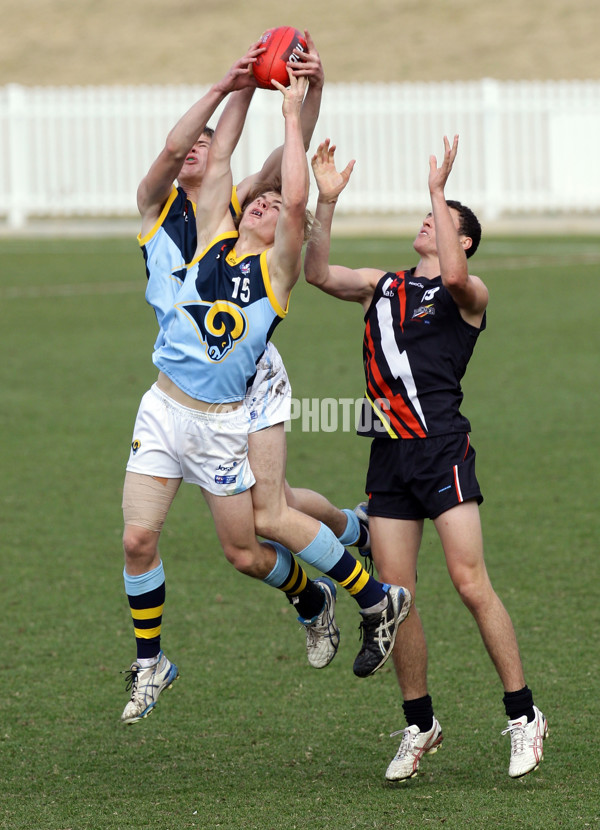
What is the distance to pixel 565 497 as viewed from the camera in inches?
362

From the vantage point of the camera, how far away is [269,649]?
678 centimetres

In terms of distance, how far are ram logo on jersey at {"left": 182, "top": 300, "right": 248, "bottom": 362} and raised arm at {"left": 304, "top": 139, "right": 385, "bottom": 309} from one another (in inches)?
16.3

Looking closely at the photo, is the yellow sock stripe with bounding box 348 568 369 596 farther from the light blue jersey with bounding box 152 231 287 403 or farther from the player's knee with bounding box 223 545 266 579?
A: the light blue jersey with bounding box 152 231 287 403

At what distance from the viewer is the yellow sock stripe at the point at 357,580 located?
545 centimetres

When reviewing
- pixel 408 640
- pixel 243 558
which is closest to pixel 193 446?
pixel 243 558

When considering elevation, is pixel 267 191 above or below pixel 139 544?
above

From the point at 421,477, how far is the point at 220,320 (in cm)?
104

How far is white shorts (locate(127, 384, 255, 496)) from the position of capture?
5352 millimetres

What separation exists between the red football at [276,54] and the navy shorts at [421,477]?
1.57 metres

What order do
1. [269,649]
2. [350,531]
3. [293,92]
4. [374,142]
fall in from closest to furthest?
[293,92]
[350,531]
[269,649]
[374,142]

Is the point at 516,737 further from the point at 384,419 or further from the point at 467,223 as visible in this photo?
the point at 467,223

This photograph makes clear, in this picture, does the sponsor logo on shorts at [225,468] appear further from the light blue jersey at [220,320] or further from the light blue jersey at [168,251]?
the light blue jersey at [168,251]

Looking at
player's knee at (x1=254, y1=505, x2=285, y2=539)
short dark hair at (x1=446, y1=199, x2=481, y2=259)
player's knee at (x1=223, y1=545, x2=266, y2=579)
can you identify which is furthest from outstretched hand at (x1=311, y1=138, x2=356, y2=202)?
player's knee at (x1=223, y1=545, x2=266, y2=579)

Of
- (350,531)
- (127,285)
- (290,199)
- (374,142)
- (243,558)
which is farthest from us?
(374,142)
